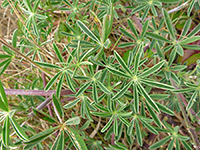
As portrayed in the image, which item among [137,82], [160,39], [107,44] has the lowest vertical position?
[137,82]

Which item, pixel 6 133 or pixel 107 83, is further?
pixel 107 83

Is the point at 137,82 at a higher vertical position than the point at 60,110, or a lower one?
higher

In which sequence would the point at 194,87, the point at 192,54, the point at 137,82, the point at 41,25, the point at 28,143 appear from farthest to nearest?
the point at 192,54, the point at 41,25, the point at 194,87, the point at 137,82, the point at 28,143

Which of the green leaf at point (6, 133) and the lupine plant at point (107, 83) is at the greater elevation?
the lupine plant at point (107, 83)

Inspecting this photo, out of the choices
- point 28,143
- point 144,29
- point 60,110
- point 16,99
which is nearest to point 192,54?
point 144,29

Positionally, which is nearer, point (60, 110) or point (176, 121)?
point (60, 110)

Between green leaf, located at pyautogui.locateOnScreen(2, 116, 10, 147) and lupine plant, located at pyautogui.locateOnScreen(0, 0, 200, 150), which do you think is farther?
lupine plant, located at pyautogui.locateOnScreen(0, 0, 200, 150)

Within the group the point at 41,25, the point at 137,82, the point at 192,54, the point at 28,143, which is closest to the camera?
the point at 28,143

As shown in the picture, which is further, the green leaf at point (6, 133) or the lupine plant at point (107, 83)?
the lupine plant at point (107, 83)

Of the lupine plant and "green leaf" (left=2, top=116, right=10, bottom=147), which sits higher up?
the lupine plant

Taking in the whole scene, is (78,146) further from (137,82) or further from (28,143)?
(137,82)

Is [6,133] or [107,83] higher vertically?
[107,83]
